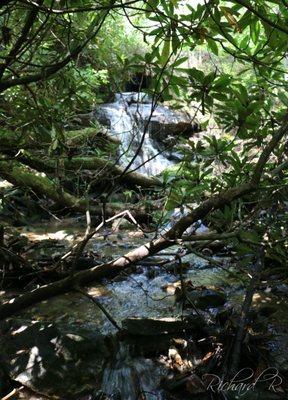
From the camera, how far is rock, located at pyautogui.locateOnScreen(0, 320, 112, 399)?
234 cm

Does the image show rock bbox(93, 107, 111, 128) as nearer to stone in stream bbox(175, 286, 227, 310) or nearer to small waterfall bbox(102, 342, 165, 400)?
stone in stream bbox(175, 286, 227, 310)

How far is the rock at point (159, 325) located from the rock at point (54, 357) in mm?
224

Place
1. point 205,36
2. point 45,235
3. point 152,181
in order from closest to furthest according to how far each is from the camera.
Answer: point 205,36, point 45,235, point 152,181

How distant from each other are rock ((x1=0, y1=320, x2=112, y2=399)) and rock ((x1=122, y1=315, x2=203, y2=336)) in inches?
8.8

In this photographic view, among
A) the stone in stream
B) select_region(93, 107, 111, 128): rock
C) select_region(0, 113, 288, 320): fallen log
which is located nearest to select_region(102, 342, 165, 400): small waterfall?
select_region(0, 113, 288, 320): fallen log

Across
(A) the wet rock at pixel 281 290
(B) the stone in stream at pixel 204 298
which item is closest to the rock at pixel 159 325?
(B) the stone in stream at pixel 204 298

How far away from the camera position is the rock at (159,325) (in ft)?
9.07

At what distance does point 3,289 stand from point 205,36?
314 centimetres

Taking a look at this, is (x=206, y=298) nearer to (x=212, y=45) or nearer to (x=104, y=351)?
(x=104, y=351)

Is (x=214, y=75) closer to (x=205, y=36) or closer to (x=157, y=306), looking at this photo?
(x=205, y=36)

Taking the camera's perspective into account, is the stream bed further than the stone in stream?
No

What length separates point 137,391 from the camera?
8.13 ft

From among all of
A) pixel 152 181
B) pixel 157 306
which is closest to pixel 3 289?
pixel 157 306

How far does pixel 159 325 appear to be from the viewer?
9.16 ft
